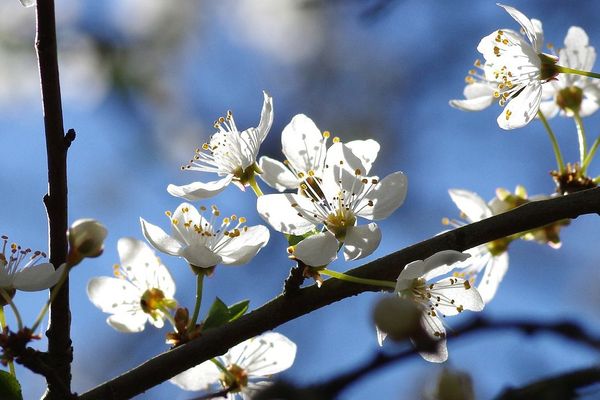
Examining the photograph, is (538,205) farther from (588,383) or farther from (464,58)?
(464,58)

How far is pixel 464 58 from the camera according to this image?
418cm

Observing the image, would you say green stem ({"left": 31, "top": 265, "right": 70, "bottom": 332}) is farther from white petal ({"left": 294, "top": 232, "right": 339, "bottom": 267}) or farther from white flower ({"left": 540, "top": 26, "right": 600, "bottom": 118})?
white flower ({"left": 540, "top": 26, "right": 600, "bottom": 118})

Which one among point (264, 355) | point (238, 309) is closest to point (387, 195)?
point (238, 309)

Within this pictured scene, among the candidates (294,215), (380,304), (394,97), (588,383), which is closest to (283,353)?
(294,215)

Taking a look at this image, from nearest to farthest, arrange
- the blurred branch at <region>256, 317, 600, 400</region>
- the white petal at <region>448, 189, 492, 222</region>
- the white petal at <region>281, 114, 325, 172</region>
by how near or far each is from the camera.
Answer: the blurred branch at <region>256, 317, 600, 400</region>, the white petal at <region>281, 114, 325, 172</region>, the white petal at <region>448, 189, 492, 222</region>

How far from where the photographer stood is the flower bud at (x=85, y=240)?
141 centimetres

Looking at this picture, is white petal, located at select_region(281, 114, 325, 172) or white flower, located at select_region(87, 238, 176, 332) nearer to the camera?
white petal, located at select_region(281, 114, 325, 172)

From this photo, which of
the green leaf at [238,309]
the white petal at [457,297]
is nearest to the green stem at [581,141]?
the white petal at [457,297]

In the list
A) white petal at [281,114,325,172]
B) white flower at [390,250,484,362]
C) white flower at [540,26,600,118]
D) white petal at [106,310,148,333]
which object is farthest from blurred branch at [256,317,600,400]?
white flower at [540,26,600,118]

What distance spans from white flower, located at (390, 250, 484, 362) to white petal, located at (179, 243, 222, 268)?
0.40 metres

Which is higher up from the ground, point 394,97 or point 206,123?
point 206,123

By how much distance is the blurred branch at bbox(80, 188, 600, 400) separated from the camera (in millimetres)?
1449

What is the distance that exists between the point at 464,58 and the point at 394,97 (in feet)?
2.44

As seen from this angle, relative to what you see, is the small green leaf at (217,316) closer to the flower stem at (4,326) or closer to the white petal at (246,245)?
the white petal at (246,245)
